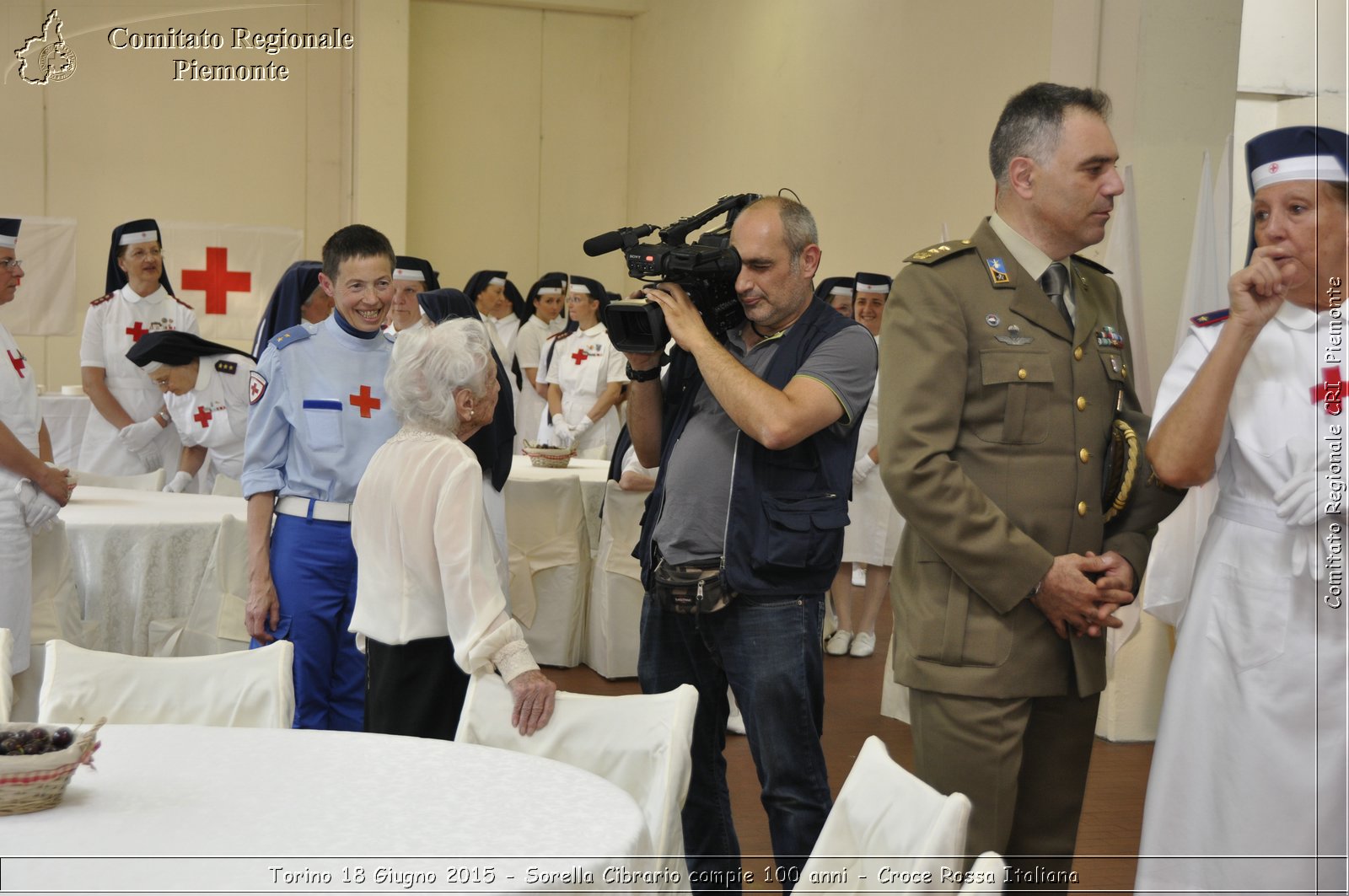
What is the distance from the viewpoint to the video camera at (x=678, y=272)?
2355mm

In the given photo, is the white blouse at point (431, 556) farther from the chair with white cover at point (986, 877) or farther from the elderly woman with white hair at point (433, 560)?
the chair with white cover at point (986, 877)

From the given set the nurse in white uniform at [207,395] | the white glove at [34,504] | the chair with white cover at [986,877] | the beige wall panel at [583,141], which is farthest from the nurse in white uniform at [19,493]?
the beige wall panel at [583,141]

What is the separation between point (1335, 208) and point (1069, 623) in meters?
0.75

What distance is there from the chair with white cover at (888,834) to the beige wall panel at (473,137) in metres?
10.5

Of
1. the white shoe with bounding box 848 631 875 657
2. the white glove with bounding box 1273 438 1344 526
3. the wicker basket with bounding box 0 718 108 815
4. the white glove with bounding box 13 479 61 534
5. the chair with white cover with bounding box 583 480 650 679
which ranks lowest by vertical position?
the white shoe with bounding box 848 631 875 657

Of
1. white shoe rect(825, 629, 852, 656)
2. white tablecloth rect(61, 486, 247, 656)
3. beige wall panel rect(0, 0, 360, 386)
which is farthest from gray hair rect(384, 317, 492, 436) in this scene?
beige wall panel rect(0, 0, 360, 386)

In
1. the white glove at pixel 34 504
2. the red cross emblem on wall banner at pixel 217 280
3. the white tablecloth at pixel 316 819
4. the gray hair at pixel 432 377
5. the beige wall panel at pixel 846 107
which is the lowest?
the white tablecloth at pixel 316 819

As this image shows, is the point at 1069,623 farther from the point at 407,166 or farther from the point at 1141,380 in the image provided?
the point at 407,166

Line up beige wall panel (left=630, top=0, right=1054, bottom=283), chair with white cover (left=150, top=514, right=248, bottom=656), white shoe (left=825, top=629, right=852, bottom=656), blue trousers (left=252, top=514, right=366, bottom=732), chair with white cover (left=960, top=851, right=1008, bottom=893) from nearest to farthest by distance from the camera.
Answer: chair with white cover (left=960, top=851, right=1008, bottom=893) < blue trousers (left=252, top=514, right=366, bottom=732) < chair with white cover (left=150, top=514, right=248, bottom=656) < white shoe (left=825, top=629, right=852, bottom=656) < beige wall panel (left=630, top=0, right=1054, bottom=283)

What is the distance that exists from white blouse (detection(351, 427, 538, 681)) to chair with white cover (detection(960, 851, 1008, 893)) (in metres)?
1.03

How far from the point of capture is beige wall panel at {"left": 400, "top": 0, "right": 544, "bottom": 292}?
1166cm

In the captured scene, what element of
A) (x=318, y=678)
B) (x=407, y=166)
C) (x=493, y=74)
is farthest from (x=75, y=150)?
(x=318, y=678)

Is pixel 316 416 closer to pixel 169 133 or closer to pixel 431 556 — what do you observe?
pixel 431 556

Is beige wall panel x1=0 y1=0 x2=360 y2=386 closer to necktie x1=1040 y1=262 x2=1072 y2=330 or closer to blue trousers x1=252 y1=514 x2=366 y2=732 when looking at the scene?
blue trousers x1=252 y1=514 x2=366 y2=732
